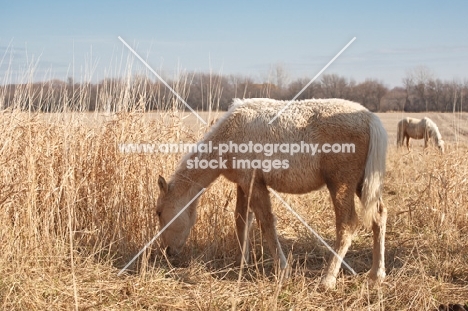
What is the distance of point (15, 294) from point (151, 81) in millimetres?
3660

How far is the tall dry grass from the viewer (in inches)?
151

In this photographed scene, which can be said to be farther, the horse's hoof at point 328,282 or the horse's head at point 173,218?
the horse's head at point 173,218

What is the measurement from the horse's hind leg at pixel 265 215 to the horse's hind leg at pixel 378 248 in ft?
2.91

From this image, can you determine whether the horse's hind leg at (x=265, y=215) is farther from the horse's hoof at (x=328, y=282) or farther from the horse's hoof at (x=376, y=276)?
the horse's hoof at (x=376, y=276)

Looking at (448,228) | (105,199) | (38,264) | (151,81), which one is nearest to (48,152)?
(105,199)

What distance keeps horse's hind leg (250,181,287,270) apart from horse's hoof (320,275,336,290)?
0.50 metres

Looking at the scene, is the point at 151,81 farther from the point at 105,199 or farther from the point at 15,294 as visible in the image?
the point at 15,294

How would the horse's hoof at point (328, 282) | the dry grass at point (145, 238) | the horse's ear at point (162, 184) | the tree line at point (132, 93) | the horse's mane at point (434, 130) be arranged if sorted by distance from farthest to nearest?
the horse's mane at point (434, 130) → the tree line at point (132, 93) → the horse's ear at point (162, 184) → the horse's hoof at point (328, 282) → the dry grass at point (145, 238)

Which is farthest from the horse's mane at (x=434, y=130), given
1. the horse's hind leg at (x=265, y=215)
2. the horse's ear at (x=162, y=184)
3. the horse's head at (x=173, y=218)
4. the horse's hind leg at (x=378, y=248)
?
the horse's ear at (x=162, y=184)

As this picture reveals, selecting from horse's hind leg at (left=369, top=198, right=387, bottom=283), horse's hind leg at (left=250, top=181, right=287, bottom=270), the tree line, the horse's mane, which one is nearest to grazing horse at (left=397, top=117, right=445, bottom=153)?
the horse's mane

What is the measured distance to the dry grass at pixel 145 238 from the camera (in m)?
3.83

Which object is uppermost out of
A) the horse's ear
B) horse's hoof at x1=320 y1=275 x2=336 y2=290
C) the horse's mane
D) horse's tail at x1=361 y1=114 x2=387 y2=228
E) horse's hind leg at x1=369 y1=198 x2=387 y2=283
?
the horse's mane

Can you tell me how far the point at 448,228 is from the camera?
558 cm

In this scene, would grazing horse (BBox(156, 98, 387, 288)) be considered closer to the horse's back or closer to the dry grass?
the horse's back
